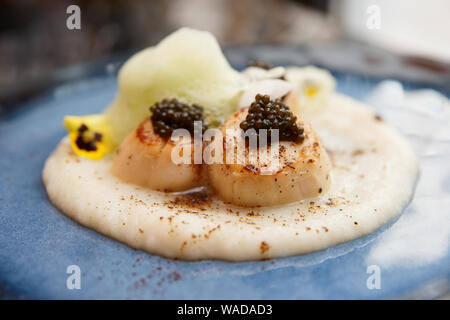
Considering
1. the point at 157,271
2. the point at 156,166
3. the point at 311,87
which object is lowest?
the point at 157,271

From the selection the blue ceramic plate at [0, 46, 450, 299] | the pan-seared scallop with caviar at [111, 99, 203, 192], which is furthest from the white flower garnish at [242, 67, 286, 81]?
the blue ceramic plate at [0, 46, 450, 299]

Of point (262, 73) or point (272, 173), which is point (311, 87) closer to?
point (262, 73)

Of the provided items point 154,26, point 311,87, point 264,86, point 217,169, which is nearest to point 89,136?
point 217,169

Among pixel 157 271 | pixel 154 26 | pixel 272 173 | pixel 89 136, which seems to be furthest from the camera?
pixel 154 26

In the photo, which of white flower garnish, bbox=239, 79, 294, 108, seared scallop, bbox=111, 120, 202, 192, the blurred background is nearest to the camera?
seared scallop, bbox=111, 120, 202, 192

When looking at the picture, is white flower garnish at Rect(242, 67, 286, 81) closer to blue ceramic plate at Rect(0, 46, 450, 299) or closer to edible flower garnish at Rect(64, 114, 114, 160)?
edible flower garnish at Rect(64, 114, 114, 160)

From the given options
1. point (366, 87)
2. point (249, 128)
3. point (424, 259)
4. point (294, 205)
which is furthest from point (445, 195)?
point (366, 87)
